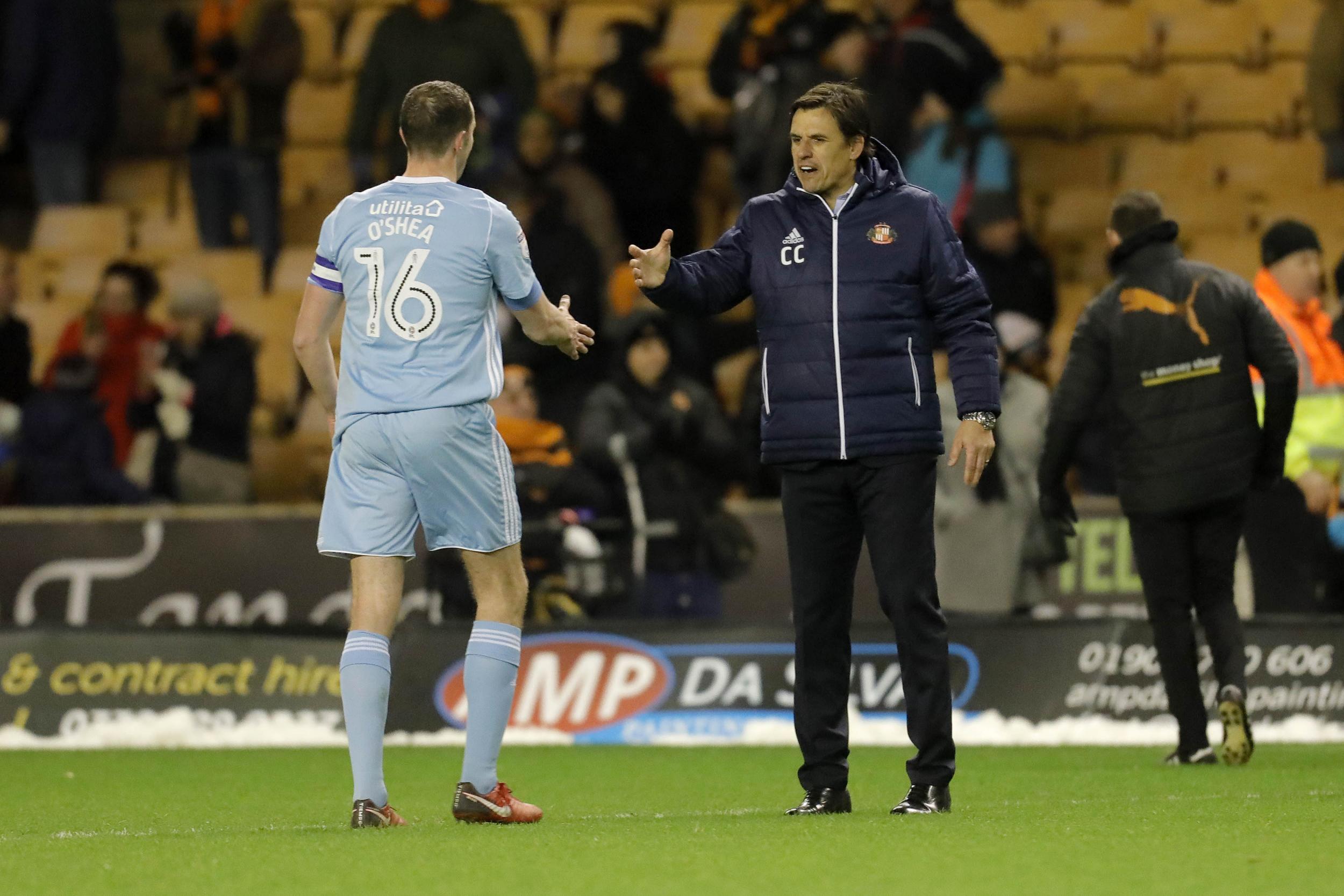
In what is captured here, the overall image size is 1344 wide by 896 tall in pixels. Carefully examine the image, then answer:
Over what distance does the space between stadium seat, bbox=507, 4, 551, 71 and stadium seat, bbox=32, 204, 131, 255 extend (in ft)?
10.7

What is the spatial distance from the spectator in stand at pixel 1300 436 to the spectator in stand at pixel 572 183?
505 cm

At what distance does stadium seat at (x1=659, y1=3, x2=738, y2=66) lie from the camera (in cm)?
1619

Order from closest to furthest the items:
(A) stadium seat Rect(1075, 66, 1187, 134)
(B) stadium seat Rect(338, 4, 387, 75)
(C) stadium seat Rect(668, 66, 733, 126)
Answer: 1. (C) stadium seat Rect(668, 66, 733, 126)
2. (A) stadium seat Rect(1075, 66, 1187, 134)
3. (B) stadium seat Rect(338, 4, 387, 75)

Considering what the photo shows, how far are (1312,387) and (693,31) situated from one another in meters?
8.06

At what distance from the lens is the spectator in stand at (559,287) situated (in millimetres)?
12883

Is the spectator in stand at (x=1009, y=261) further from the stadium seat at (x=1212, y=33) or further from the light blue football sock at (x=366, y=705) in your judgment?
the light blue football sock at (x=366, y=705)

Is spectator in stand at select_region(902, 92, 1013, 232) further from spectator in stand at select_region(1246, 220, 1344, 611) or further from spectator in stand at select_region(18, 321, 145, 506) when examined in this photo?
spectator in stand at select_region(18, 321, 145, 506)

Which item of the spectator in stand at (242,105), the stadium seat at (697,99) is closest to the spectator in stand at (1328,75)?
the stadium seat at (697,99)

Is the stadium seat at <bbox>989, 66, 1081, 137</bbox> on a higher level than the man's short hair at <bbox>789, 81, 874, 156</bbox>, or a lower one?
higher

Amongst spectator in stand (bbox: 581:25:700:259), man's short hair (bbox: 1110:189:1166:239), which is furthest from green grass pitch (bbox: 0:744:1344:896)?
spectator in stand (bbox: 581:25:700:259)

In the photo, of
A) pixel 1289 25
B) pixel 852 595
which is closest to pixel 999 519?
pixel 852 595

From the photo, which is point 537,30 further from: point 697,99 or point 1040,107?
point 1040,107

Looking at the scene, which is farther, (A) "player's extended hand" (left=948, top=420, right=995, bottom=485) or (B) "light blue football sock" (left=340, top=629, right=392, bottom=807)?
(A) "player's extended hand" (left=948, top=420, right=995, bottom=485)

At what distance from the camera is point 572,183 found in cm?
1365
